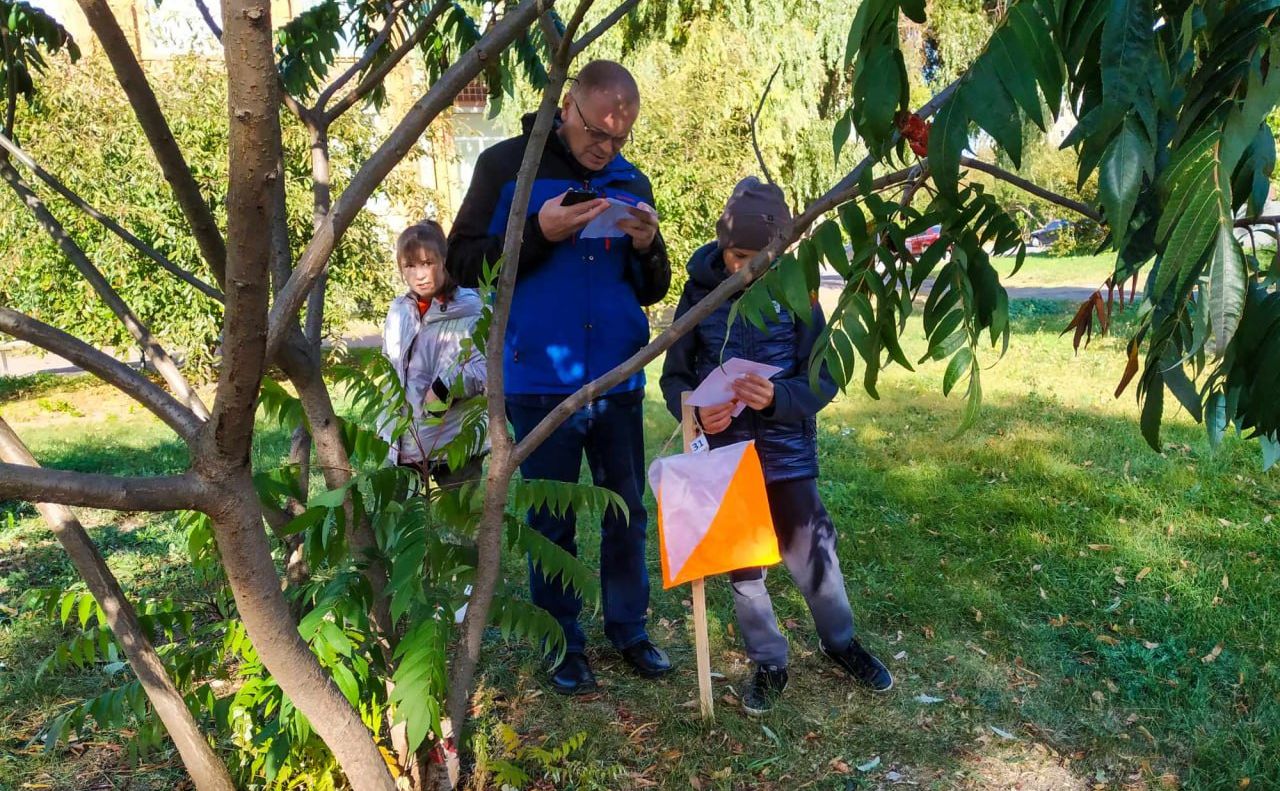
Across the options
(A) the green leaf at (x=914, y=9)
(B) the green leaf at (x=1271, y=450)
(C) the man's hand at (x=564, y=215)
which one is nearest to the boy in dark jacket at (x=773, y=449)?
(C) the man's hand at (x=564, y=215)

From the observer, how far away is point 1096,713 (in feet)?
10.8

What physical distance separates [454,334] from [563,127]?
0.95 meters

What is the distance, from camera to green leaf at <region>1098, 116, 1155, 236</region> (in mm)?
1204

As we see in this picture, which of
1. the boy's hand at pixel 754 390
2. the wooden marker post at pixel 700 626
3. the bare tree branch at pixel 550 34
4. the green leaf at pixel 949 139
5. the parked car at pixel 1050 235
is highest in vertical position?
the bare tree branch at pixel 550 34

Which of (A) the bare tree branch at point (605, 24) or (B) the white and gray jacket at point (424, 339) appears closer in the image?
(A) the bare tree branch at point (605, 24)

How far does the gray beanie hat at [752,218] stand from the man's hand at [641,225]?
210 mm

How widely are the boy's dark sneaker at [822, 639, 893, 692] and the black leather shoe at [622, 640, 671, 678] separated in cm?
58

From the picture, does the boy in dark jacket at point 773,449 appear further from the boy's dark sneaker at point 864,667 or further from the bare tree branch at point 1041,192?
the bare tree branch at point 1041,192

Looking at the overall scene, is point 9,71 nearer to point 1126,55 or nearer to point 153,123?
point 153,123

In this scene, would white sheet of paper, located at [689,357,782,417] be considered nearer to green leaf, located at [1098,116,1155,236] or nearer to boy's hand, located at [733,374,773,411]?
boy's hand, located at [733,374,773,411]

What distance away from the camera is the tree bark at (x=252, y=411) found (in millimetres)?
1392

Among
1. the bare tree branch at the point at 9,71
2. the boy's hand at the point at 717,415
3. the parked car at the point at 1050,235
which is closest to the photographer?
the bare tree branch at the point at 9,71

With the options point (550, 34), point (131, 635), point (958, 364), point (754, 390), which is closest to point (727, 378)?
point (754, 390)

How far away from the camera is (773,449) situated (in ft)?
10.9
